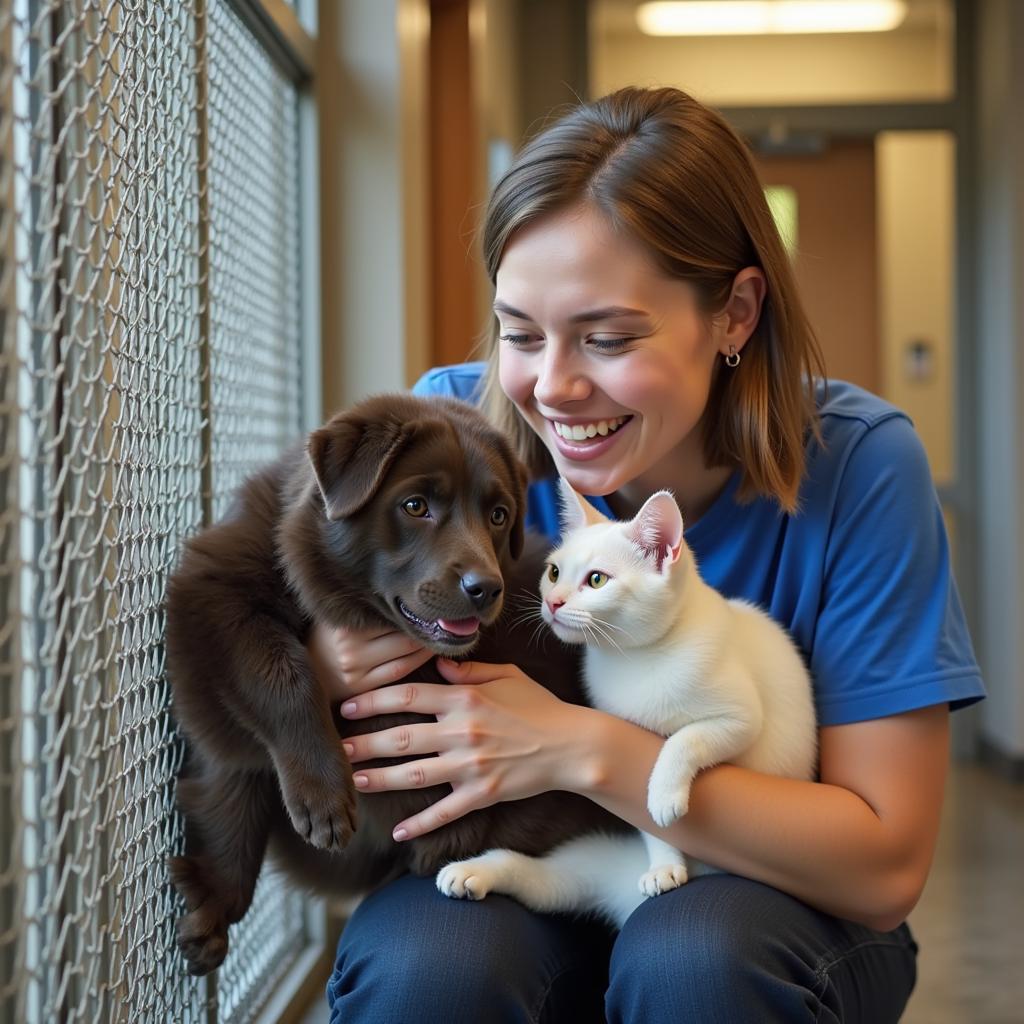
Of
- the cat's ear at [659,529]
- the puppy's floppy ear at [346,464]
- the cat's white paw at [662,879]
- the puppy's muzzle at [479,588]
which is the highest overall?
the puppy's floppy ear at [346,464]

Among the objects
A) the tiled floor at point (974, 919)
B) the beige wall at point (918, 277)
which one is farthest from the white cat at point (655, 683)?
the beige wall at point (918, 277)

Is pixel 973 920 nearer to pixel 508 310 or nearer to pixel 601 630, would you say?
pixel 601 630

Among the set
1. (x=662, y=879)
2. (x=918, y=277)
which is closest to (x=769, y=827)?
(x=662, y=879)

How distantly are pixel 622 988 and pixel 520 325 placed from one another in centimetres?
81

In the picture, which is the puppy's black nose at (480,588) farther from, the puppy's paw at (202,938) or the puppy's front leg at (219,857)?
the puppy's paw at (202,938)

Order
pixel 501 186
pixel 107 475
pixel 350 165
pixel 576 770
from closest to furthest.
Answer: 1. pixel 107 475
2. pixel 576 770
3. pixel 501 186
4. pixel 350 165

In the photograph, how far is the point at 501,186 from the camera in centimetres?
161

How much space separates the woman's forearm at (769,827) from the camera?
138 centimetres

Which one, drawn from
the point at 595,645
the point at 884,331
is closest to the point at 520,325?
the point at 595,645

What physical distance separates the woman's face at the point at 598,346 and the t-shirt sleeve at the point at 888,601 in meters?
0.25

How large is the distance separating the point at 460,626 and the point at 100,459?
0.44m

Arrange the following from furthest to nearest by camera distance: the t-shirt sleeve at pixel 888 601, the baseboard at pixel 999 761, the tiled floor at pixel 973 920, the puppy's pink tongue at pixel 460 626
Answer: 1. the baseboard at pixel 999 761
2. the tiled floor at pixel 973 920
3. the t-shirt sleeve at pixel 888 601
4. the puppy's pink tongue at pixel 460 626

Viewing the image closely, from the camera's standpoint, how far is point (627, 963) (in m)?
1.32

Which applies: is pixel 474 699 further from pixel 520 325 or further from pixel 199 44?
pixel 199 44
